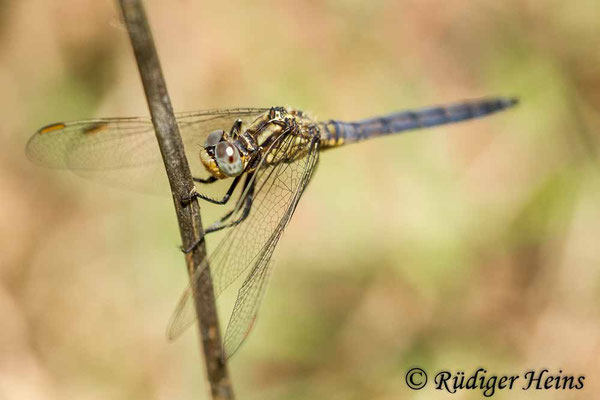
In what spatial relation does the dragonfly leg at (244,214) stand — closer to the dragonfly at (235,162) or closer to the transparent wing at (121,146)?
the dragonfly at (235,162)

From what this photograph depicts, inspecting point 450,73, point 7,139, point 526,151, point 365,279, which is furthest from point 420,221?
point 7,139

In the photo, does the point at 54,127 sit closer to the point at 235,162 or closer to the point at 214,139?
the point at 214,139

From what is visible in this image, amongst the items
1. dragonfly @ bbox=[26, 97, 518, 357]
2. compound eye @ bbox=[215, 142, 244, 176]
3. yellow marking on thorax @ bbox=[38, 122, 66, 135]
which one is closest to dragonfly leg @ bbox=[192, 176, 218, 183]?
dragonfly @ bbox=[26, 97, 518, 357]

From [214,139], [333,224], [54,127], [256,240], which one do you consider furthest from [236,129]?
[333,224]

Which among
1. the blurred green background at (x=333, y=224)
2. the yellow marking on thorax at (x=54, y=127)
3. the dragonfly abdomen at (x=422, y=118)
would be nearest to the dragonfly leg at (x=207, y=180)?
the yellow marking on thorax at (x=54, y=127)

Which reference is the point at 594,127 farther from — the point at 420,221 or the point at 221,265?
the point at 221,265

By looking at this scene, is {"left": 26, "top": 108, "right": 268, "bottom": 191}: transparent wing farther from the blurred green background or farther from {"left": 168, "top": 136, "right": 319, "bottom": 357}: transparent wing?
the blurred green background
